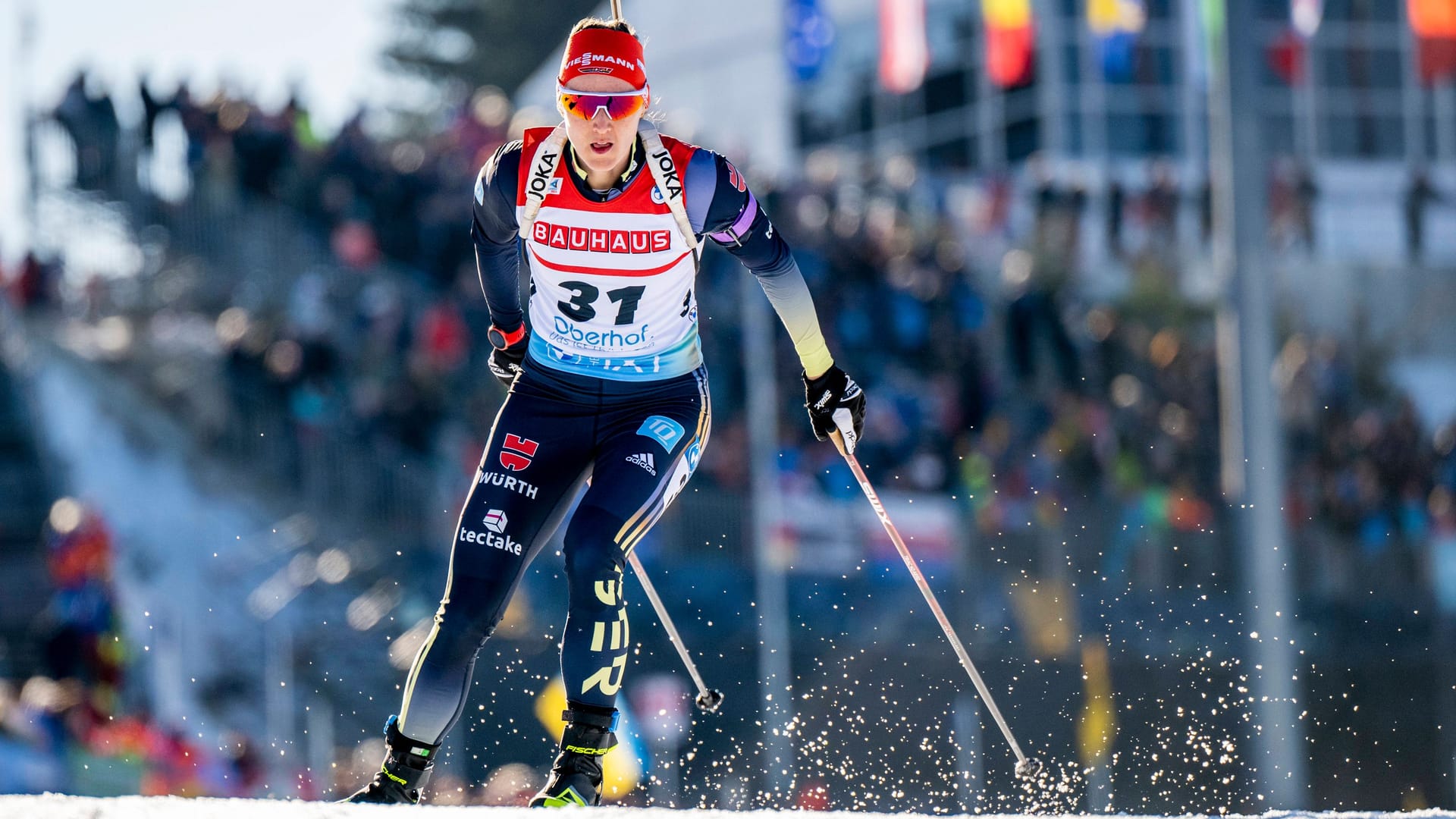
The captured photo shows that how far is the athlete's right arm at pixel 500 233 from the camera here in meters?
6.30

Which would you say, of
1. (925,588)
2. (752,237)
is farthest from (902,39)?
(752,237)

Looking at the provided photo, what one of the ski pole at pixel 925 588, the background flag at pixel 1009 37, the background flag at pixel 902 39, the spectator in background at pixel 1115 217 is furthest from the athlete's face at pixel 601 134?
the background flag at pixel 902 39

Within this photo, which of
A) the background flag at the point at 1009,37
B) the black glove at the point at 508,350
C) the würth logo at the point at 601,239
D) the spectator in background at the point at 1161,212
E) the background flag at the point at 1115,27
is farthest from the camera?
the background flag at the point at 1009,37

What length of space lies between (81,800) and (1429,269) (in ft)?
75.0

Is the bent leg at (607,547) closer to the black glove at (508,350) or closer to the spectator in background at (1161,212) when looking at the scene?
the black glove at (508,350)

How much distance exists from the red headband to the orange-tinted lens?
67 mm

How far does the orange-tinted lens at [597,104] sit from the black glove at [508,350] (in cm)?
129

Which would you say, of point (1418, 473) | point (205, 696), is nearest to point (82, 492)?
point (205, 696)

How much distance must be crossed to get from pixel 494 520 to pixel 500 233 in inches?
42.2

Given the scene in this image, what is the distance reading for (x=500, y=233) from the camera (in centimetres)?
652

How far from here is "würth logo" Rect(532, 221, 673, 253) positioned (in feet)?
20.3

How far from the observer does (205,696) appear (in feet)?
42.9

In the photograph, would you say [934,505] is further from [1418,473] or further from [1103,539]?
[1418,473]

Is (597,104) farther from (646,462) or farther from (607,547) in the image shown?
(607,547)
